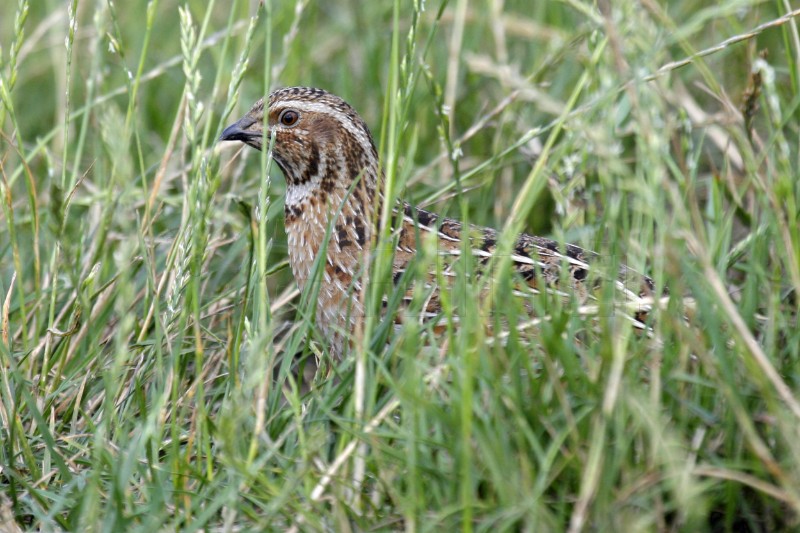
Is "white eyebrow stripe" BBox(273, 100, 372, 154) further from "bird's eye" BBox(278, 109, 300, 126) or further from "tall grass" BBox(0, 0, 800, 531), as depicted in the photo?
"tall grass" BBox(0, 0, 800, 531)

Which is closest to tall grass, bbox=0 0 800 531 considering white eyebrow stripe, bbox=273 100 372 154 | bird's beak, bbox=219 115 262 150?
bird's beak, bbox=219 115 262 150

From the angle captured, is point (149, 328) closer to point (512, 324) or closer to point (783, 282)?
point (512, 324)

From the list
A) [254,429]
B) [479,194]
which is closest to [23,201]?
[479,194]

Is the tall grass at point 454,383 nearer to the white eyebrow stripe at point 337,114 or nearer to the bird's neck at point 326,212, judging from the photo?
the bird's neck at point 326,212

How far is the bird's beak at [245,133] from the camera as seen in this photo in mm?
4176

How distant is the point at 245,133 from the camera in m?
4.20

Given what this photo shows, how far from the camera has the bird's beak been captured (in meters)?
4.18

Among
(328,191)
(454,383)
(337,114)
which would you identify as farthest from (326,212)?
(454,383)

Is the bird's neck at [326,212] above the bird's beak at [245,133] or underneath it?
underneath

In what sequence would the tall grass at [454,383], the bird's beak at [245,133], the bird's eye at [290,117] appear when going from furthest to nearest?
the bird's eye at [290,117], the bird's beak at [245,133], the tall grass at [454,383]

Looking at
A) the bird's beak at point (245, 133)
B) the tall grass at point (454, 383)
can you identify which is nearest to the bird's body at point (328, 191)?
the bird's beak at point (245, 133)

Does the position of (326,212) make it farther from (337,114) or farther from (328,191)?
(337,114)

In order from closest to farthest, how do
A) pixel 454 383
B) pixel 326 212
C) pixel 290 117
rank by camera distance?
pixel 454 383, pixel 326 212, pixel 290 117

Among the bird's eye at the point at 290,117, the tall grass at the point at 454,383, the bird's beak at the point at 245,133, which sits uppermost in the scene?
the bird's eye at the point at 290,117
